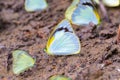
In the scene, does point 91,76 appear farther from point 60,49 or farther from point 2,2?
point 2,2

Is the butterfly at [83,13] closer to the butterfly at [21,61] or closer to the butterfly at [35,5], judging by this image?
the butterfly at [35,5]

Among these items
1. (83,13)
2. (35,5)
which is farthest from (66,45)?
(35,5)

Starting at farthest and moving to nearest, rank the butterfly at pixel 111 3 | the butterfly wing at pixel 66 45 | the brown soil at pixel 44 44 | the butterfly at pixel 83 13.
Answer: the butterfly at pixel 111 3
the butterfly at pixel 83 13
the butterfly wing at pixel 66 45
the brown soil at pixel 44 44

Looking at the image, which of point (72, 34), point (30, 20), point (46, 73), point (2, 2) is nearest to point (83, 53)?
point (72, 34)

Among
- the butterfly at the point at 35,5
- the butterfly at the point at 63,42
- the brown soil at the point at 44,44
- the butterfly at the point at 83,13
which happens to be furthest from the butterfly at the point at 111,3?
the butterfly at the point at 63,42

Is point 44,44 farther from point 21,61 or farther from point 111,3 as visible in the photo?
point 111,3
